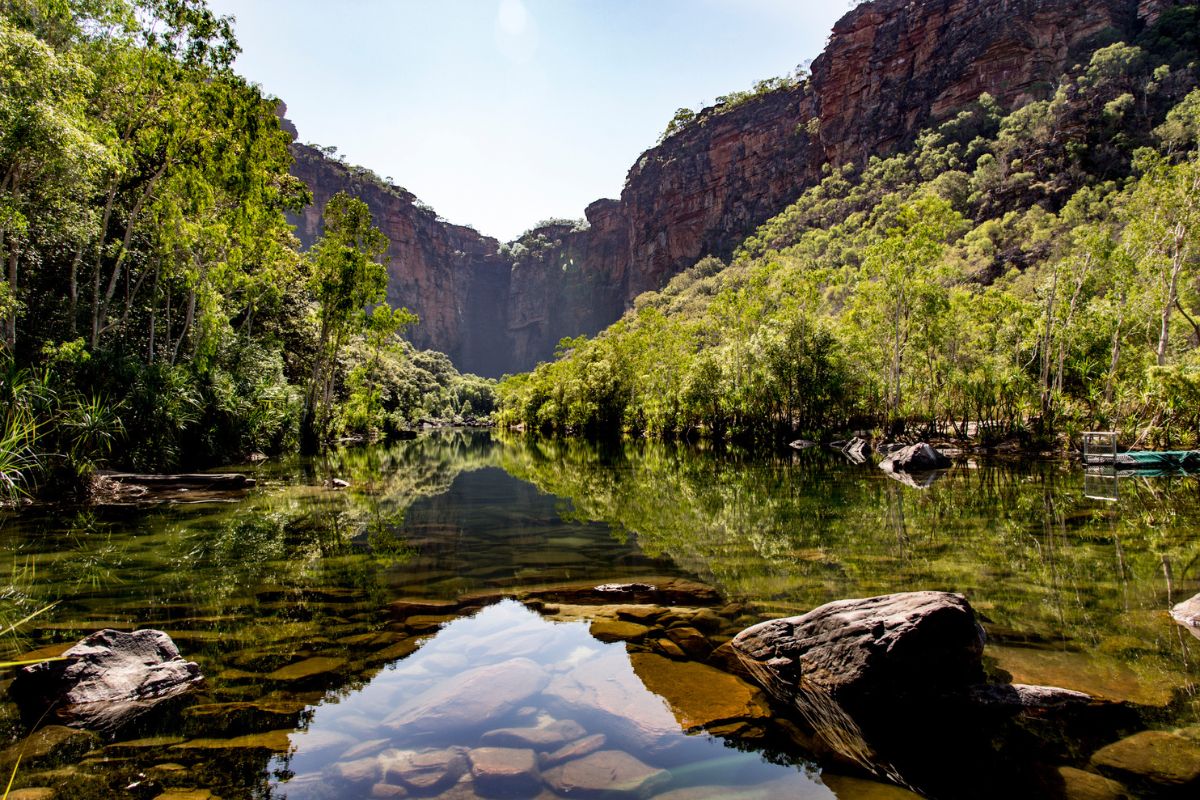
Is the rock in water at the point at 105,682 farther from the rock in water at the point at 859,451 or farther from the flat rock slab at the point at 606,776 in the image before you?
the rock in water at the point at 859,451

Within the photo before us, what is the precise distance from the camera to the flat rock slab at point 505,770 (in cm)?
358

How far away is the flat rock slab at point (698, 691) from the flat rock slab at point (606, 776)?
63 centimetres

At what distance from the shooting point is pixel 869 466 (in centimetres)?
2370

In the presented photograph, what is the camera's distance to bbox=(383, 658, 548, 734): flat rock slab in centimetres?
439

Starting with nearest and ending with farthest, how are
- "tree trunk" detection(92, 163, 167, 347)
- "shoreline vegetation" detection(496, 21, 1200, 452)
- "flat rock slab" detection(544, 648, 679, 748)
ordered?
"flat rock slab" detection(544, 648, 679, 748)
"tree trunk" detection(92, 163, 167, 347)
"shoreline vegetation" detection(496, 21, 1200, 452)

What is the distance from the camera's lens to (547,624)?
261 inches

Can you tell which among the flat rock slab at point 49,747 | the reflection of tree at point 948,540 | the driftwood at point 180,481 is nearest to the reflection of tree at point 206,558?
the driftwood at point 180,481

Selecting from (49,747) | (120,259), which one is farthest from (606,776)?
(120,259)

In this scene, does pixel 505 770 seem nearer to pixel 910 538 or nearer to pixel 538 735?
pixel 538 735

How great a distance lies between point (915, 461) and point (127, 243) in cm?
2675

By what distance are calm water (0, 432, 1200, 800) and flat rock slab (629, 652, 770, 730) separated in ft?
0.10

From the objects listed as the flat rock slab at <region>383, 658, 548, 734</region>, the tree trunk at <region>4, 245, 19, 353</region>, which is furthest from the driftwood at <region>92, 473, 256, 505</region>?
the flat rock slab at <region>383, 658, 548, 734</region>

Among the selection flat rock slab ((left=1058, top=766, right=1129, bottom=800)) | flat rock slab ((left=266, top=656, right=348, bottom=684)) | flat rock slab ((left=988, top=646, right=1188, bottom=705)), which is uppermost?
flat rock slab ((left=266, top=656, right=348, bottom=684))

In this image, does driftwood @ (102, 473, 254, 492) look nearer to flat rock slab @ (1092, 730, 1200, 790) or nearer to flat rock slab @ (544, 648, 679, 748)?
flat rock slab @ (544, 648, 679, 748)
